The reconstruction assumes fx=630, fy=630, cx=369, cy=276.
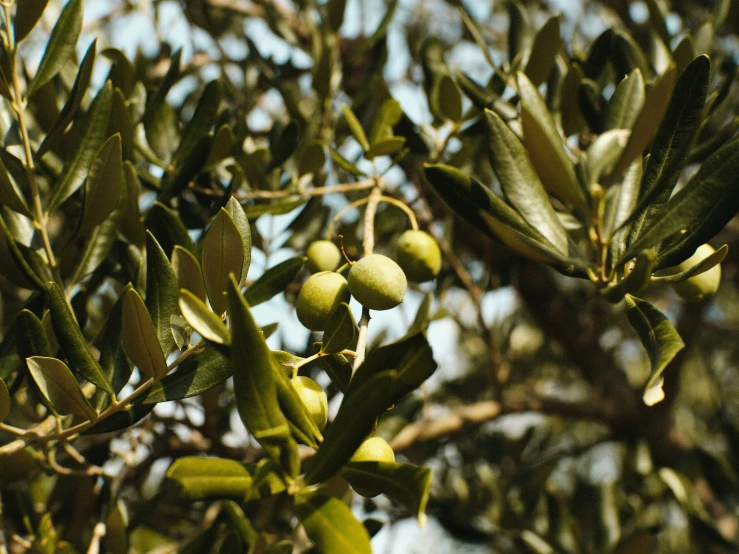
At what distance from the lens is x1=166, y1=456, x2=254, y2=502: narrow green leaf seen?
0.66 meters

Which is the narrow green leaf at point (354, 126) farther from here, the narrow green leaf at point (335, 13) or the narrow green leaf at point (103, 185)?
the narrow green leaf at point (335, 13)

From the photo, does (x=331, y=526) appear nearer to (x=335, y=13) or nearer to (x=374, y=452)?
(x=374, y=452)

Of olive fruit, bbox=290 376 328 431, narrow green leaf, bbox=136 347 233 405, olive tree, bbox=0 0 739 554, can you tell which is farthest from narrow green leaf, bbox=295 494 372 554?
narrow green leaf, bbox=136 347 233 405

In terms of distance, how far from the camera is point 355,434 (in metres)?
0.72

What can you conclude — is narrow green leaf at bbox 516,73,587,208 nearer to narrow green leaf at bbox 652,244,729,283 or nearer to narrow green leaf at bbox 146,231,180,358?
narrow green leaf at bbox 652,244,729,283

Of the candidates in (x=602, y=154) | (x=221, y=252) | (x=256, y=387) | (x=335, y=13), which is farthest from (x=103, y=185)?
(x=335, y=13)

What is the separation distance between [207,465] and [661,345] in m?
0.57

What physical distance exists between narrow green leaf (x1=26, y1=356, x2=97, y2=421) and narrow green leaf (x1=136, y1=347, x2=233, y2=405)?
0.09m

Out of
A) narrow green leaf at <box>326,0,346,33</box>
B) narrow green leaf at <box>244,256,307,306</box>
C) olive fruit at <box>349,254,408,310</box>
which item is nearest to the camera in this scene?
olive fruit at <box>349,254,408,310</box>

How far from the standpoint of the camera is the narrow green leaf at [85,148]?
1203 mm

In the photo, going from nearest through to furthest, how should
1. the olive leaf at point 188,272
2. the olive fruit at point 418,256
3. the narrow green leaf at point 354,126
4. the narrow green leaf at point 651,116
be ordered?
the narrow green leaf at point 651,116
the olive leaf at point 188,272
the olive fruit at point 418,256
the narrow green leaf at point 354,126

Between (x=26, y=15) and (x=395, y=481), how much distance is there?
1.08 m

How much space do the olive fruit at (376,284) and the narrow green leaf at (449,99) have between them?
64cm

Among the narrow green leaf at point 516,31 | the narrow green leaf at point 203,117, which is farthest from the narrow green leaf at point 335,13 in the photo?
the narrow green leaf at point 203,117
